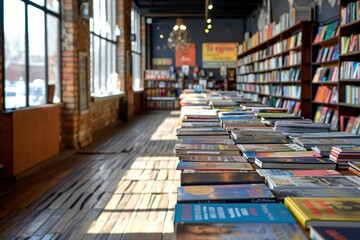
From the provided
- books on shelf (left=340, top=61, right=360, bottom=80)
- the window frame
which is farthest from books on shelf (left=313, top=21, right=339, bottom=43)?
the window frame

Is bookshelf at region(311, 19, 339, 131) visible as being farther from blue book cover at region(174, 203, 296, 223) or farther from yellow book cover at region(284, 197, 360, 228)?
blue book cover at region(174, 203, 296, 223)

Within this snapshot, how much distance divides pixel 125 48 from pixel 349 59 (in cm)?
803

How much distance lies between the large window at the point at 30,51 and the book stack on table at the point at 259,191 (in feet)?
12.9

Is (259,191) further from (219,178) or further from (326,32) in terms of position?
(326,32)

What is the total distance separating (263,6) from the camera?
566 inches

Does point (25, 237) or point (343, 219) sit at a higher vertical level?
point (343, 219)

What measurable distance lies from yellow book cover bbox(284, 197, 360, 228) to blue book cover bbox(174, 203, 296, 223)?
3 centimetres

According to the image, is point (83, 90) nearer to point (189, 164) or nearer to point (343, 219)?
point (189, 164)

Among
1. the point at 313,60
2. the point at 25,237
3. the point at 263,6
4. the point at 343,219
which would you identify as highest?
the point at 263,6

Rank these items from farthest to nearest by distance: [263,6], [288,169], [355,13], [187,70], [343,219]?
[187,70], [263,6], [355,13], [288,169], [343,219]

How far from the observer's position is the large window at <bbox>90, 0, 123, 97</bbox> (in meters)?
10.4

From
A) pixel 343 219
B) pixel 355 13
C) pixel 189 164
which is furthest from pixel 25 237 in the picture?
pixel 355 13

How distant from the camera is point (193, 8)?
56.4ft

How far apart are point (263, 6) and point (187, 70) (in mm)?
5036
